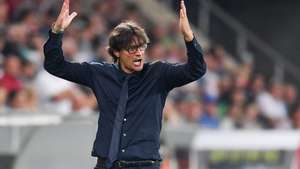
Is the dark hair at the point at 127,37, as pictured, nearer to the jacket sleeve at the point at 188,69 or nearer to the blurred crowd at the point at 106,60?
the jacket sleeve at the point at 188,69

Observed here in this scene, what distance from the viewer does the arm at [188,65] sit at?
22.9 ft

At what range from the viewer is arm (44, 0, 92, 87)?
23.3 ft

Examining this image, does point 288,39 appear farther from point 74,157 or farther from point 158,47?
point 74,157

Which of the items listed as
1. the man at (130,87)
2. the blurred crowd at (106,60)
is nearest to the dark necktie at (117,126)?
the man at (130,87)

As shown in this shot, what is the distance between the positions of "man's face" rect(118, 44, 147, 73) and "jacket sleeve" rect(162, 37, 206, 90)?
181 millimetres

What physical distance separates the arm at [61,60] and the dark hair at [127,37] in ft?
0.96

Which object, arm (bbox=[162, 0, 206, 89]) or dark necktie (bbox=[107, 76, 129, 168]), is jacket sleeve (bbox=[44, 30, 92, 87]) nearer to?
dark necktie (bbox=[107, 76, 129, 168])

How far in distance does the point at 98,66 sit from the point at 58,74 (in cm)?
27

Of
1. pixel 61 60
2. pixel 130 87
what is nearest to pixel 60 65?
pixel 61 60

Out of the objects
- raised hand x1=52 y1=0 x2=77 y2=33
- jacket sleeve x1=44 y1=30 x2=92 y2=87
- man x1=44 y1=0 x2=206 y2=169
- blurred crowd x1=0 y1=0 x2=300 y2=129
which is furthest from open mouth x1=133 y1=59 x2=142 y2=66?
blurred crowd x1=0 y1=0 x2=300 y2=129

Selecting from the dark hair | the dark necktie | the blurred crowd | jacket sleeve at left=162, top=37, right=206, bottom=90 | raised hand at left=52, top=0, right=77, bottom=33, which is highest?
the blurred crowd

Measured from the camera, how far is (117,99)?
711cm

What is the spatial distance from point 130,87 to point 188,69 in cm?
39

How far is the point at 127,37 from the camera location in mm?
7078
